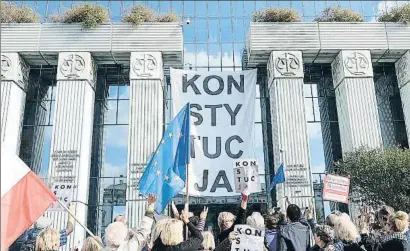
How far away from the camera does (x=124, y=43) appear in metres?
20.6

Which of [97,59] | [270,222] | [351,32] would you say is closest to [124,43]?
[97,59]

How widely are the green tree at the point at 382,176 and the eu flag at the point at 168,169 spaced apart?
39.2ft

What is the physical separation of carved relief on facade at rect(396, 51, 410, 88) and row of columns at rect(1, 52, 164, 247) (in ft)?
38.1

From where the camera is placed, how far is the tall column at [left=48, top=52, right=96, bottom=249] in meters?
18.5

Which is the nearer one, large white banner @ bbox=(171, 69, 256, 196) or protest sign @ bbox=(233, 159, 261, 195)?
protest sign @ bbox=(233, 159, 261, 195)

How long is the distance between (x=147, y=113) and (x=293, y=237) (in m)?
14.6

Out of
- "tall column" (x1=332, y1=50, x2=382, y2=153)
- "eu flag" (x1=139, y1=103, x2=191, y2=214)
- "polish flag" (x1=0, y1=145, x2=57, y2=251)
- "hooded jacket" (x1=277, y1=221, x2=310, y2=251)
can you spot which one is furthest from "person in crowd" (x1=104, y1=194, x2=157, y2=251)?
"tall column" (x1=332, y1=50, x2=382, y2=153)

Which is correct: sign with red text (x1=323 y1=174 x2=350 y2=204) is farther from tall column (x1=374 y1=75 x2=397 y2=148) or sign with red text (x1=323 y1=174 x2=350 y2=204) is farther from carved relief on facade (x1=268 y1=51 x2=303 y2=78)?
tall column (x1=374 y1=75 x2=397 y2=148)

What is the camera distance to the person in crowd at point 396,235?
487 centimetres

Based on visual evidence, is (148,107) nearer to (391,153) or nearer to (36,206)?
(391,153)

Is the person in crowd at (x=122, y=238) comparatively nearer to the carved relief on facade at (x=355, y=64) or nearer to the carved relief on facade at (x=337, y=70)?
the carved relief on facade at (x=355, y=64)

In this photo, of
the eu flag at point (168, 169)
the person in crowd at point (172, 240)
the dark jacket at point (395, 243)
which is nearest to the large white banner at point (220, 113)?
the eu flag at point (168, 169)

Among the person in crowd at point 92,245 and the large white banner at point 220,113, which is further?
the large white banner at point 220,113

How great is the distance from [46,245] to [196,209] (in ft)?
66.2
